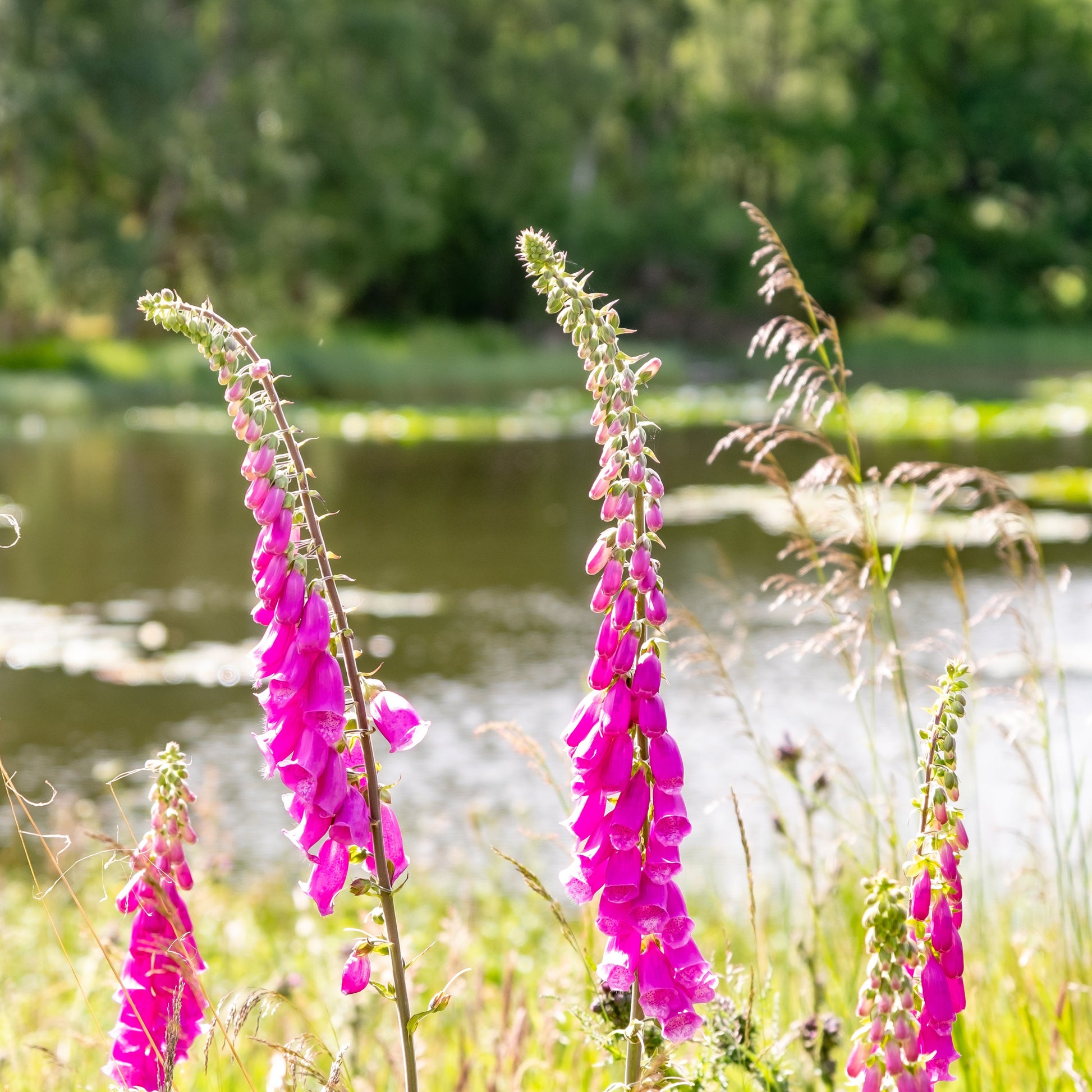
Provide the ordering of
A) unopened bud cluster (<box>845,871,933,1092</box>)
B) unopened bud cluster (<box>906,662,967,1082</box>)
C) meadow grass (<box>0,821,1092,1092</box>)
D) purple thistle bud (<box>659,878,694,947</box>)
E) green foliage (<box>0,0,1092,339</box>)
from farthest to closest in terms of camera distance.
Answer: green foliage (<box>0,0,1092,339</box>), meadow grass (<box>0,821,1092,1092</box>), purple thistle bud (<box>659,878,694,947</box>), unopened bud cluster (<box>906,662,967,1082</box>), unopened bud cluster (<box>845,871,933,1092</box>)

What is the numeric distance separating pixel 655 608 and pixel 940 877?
369mm

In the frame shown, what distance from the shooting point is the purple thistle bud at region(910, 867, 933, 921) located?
1318 millimetres

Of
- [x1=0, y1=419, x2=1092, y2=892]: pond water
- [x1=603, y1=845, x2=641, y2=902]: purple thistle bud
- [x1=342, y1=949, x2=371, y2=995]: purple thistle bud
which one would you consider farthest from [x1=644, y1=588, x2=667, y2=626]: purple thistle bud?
[x1=0, y1=419, x2=1092, y2=892]: pond water

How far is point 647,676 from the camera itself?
1365mm

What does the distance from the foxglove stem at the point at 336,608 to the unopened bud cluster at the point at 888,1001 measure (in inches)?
17.3

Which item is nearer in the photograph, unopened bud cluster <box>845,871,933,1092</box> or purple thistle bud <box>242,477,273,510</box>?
unopened bud cluster <box>845,871,933,1092</box>

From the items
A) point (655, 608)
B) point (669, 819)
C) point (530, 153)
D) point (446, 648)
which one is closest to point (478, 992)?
point (669, 819)

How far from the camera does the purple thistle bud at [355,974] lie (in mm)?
1468

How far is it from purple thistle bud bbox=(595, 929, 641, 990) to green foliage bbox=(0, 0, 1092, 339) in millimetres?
30599

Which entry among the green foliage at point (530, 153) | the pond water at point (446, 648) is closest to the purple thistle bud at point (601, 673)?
the pond water at point (446, 648)

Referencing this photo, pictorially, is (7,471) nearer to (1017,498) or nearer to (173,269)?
(1017,498)

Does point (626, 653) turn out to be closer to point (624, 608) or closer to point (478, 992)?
point (624, 608)

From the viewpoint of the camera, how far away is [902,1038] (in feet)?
3.94

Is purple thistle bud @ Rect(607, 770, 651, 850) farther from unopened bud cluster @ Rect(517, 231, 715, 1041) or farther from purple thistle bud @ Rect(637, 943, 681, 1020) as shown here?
purple thistle bud @ Rect(637, 943, 681, 1020)
